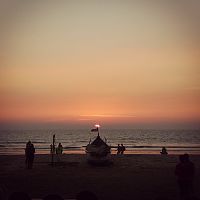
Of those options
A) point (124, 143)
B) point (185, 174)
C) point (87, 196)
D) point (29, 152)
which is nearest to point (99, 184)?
point (185, 174)

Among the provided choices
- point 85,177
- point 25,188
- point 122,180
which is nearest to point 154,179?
point 122,180

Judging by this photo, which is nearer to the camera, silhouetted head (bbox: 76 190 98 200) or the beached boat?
silhouetted head (bbox: 76 190 98 200)

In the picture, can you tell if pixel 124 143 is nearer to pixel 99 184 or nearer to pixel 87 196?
pixel 99 184

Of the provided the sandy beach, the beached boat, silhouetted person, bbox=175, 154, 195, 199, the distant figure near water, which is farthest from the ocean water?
silhouetted person, bbox=175, 154, 195, 199

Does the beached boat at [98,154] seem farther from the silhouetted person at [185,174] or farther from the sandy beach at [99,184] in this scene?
the silhouetted person at [185,174]

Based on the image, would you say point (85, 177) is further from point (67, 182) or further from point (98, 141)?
point (98, 141)

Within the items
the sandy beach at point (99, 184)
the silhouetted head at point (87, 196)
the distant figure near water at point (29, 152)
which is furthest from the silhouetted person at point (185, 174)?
the distant figure near water at point (29, 152)

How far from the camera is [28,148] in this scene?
23.6 m

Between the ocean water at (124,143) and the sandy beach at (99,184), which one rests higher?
the ocean water at (124,143)

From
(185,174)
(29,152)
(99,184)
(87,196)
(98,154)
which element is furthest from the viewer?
(98,154)

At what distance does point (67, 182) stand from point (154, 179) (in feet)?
14.6

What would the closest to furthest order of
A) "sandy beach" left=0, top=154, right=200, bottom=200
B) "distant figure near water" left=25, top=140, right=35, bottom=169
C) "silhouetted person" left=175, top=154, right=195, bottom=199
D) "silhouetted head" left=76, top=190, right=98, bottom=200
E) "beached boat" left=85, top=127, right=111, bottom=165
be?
"silhouetted head" left=76, top=190, right=98, bottom=200, "silhouetted person" left=175, top=154, right=195, bottom=199, "sandy beach" left=0, top=154, right=200, bottom=200, "distant figure near water" left=25, top=140, right=35, bottom=169, "beached boat" left=85, top=127, right=111, bottom=165

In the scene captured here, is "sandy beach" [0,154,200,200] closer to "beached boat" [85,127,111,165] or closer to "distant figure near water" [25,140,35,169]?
"distant figure near water" [25,140,35,169]

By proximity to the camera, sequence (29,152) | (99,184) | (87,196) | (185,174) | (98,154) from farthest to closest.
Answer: (98,154), (29,152), (99,184), (185,174), (87,196)
